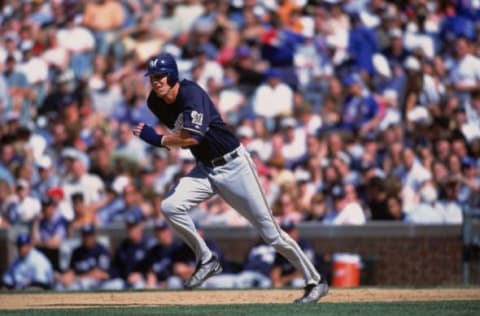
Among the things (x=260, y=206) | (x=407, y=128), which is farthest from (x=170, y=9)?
(x=260, y=206)

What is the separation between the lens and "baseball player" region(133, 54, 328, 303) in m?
10.8

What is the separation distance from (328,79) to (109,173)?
11.0 ft

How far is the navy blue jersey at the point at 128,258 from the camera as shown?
15102mm

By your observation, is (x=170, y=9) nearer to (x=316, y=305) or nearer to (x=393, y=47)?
(x=393, y=47)

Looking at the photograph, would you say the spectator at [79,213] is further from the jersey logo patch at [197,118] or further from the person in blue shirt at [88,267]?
the jersey logo patch at [197,118]

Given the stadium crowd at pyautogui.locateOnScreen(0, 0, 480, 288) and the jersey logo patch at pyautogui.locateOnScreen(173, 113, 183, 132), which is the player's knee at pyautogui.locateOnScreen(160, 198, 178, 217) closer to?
the jersey logo patch at pyautogui.locateOnScreen(173, 113, 183, 132)

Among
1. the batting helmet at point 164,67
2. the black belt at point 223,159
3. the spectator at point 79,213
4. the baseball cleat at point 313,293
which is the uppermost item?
the batting helmet at point 164,67

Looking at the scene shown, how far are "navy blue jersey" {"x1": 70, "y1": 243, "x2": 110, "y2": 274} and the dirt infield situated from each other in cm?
211

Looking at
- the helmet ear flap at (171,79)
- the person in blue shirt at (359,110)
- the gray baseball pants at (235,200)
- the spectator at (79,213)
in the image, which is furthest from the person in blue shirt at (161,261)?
the helmet ear flap at (171,79)

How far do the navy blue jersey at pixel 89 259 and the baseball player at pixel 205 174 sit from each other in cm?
403

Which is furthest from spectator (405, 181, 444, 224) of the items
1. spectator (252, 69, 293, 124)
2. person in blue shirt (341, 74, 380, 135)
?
spectator (252, 69, 293, 124)

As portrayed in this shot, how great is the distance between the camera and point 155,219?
16141 millimetres

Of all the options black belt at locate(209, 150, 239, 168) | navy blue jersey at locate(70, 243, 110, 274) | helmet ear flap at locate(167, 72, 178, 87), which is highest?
helmet ear flap at locate(167, 72, 178, 87)

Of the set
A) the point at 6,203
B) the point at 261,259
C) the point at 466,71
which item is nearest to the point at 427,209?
the point at 261,259
